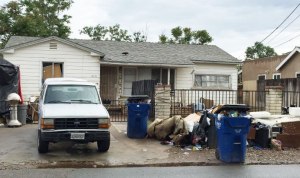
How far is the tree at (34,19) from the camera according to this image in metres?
35.1

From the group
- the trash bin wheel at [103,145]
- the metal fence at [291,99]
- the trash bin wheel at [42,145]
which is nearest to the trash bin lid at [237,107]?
the trash bin wheel at [103,145]

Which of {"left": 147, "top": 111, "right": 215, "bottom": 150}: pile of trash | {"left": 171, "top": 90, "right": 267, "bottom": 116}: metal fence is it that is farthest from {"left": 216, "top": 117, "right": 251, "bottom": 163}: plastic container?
{"left": 171, "top": 90, "right": 267, "bottom": 116}: metal fence

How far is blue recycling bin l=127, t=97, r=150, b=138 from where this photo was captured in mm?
13195

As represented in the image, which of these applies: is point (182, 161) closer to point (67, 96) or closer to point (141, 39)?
point (67, 96)

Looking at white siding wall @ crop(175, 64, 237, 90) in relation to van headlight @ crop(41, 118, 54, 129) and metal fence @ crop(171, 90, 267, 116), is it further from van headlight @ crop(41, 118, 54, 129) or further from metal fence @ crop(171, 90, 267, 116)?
van headlight @ crop(41, 118, 54, 129)

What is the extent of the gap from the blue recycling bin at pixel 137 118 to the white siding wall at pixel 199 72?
36.2 ft

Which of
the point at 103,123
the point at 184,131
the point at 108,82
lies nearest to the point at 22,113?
the point at 184,131

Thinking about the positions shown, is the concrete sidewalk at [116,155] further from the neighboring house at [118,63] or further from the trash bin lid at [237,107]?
the neighboring house at [118,63]

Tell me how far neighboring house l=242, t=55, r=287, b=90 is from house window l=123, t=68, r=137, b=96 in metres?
12.4

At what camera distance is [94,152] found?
428 inches

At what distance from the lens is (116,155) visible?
1054cm

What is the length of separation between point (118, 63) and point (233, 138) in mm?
13169

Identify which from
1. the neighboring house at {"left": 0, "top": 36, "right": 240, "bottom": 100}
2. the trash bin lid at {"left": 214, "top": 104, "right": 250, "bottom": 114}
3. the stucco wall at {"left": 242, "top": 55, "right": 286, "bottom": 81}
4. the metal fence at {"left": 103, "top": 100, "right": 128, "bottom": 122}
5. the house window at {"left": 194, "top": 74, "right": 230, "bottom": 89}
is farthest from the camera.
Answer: the stucco wall at {"left": 242, "top": 55, "right": 286, "bottom": 81}

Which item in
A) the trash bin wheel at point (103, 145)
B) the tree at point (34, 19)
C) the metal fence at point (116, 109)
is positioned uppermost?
the tree at point (34, 19)
